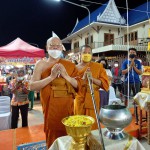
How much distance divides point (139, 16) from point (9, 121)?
48.6 ft

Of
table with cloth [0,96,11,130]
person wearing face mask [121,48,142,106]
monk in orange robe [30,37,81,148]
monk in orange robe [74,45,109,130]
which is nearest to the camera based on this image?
monk in orange robe [30,37,81,148]

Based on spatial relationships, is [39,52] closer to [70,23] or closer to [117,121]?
[117,121]

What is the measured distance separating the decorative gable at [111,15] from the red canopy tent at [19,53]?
1149cm

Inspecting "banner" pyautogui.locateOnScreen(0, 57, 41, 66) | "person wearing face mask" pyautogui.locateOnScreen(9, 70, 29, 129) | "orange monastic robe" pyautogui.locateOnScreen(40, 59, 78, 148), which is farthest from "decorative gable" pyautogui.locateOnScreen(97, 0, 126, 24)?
"orange monastic robe" pyautogui.locateOnScreen(40, 59, 78, 148)

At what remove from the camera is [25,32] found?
31.3 metres

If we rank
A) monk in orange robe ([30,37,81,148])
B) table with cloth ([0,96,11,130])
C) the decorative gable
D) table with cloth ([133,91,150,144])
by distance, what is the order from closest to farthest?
1. monk in orange robe ([30,37,81,148])
2. table with cloth ([133,91,150,144])
3. table with cloth ([0,96,11,130])
4. the decorative gable

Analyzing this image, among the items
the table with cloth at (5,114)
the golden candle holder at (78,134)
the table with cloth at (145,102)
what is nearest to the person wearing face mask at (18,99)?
the table with cloth at (5,114)

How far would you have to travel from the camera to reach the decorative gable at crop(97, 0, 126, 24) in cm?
1570

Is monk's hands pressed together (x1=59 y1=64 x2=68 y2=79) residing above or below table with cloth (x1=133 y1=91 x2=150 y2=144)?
above

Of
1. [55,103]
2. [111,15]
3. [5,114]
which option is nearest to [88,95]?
[55,103]

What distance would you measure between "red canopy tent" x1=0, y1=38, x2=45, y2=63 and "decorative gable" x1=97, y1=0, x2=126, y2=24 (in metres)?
11.5

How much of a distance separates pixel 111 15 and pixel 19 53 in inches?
513

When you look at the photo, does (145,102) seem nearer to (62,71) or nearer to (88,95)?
(88,95)

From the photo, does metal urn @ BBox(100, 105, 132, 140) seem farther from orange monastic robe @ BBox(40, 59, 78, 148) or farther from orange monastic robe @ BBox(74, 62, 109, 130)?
orange monastic robe @ BBox(74, 62, 109, 130)
